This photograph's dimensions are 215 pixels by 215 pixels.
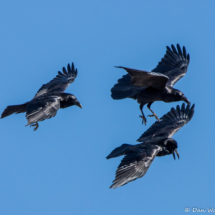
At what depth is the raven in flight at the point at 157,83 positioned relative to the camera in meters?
15.1

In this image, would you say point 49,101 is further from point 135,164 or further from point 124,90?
point 135,164

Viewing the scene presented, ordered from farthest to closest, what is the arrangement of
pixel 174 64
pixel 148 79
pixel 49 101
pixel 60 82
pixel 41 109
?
pixel 60 82 → pixel 174 64 → pixel 49 101 → pixel 148 79 → pixel 41 109

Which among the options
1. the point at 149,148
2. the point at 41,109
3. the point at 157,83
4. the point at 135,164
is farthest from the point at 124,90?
the point at 135,164

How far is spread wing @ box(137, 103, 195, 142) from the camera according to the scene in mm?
15641

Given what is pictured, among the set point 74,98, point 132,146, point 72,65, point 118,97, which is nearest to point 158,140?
point 132,146

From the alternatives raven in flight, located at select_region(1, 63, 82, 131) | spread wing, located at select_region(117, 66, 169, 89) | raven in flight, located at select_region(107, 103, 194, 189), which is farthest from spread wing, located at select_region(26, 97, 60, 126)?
spread wing, located at select_region(117, 66, 169, 89)

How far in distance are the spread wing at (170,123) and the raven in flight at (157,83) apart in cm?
22

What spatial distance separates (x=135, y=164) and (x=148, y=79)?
2502 millimetres

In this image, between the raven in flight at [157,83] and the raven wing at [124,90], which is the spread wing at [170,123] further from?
the raven wing at [124,90]

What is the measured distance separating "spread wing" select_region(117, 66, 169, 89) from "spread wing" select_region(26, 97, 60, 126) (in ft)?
6.23

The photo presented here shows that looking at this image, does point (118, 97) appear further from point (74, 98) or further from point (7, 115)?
point (7, 115)

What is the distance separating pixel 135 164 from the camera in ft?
44.3

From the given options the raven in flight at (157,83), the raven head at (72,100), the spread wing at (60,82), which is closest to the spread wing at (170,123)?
the raven in flight at (157,83)

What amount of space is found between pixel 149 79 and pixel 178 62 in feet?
7.28
